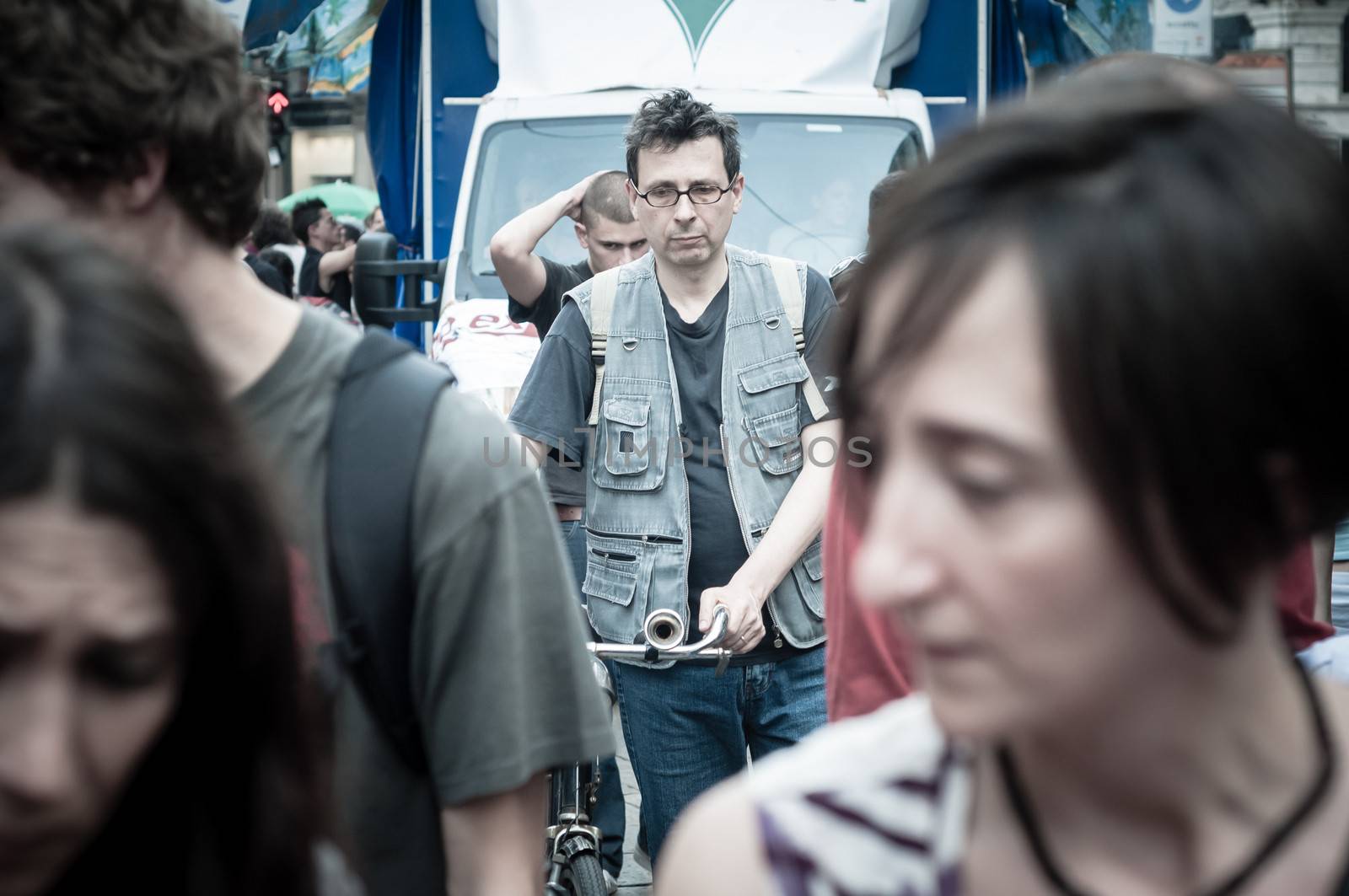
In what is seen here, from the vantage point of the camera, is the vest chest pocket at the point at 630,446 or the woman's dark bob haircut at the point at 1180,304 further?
the vest chest pocket at the point at 630,446

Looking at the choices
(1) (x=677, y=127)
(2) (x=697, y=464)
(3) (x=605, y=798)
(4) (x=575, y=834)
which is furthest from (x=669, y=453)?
(3) (x=605, y=798)

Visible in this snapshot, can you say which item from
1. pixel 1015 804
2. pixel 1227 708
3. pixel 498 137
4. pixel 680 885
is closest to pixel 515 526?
pixel 680 885

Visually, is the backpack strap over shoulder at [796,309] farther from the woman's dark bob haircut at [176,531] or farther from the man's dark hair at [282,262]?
the man's dark hair at [282,262]

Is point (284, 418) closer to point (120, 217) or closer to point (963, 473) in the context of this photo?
point (120, 217)

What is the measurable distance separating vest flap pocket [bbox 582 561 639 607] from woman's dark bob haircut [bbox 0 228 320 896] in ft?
8.53

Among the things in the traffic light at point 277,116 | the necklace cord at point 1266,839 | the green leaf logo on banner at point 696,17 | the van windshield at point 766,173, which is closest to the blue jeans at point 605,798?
the van windshield at point 766,173

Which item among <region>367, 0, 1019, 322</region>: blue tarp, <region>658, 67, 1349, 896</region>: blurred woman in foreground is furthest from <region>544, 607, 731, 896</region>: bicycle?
<region>367, 0, 1019, 322</region>: blue tarp

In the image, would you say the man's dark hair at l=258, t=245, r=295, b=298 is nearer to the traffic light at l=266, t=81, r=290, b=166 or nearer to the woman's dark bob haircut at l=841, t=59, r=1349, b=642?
the traffic light at l=266, t=81, r=290, b=166

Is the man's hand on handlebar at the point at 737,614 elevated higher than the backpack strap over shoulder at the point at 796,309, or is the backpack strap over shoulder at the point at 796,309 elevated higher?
the backpack strap over shoulder at the point at 796,309

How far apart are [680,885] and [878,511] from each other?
378 millimetres

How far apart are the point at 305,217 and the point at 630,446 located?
1231cm

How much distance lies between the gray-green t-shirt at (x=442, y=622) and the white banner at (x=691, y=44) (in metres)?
5.56

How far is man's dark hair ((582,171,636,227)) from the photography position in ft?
19.1

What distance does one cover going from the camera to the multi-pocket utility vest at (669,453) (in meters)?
3.98
